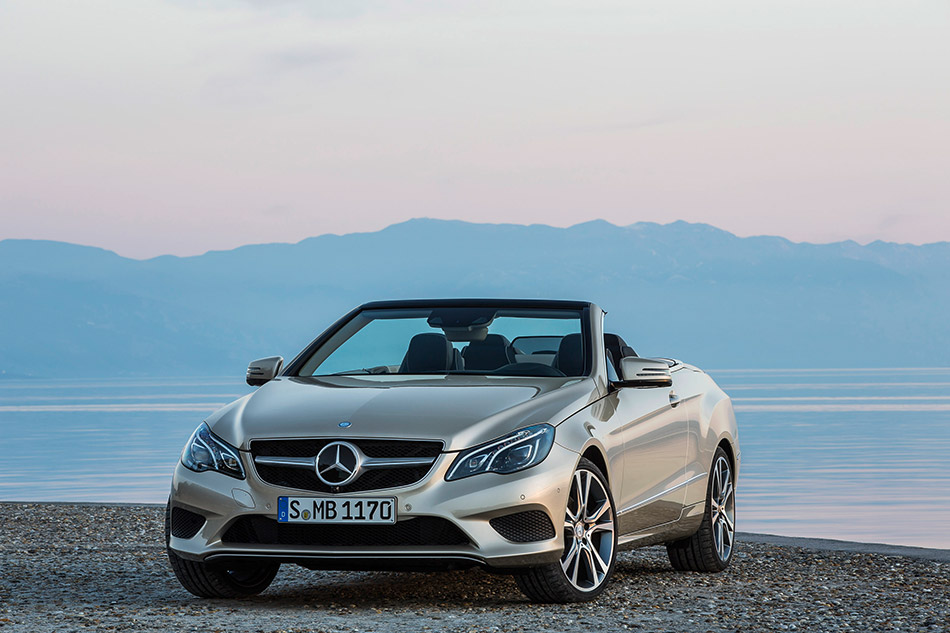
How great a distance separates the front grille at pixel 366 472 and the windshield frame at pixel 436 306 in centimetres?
140

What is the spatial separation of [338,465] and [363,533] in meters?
0.35

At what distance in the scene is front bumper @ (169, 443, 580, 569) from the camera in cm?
725

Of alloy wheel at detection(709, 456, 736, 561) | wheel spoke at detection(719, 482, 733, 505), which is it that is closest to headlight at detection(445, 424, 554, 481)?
alloy wheel at detection(709, 456, 736, 561)

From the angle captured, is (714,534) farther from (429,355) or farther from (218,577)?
(218,577)

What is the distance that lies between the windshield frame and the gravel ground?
136cm

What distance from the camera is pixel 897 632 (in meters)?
7.33

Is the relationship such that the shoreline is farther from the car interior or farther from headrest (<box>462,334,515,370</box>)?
headrest (<box>462,334,515,370</box>)

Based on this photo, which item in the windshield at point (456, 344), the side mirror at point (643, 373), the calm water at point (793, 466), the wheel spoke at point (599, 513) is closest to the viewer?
the wheel spoke at point (599, 513)

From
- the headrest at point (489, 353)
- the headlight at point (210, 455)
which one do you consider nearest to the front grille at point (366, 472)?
the headlight at point (210, 455)

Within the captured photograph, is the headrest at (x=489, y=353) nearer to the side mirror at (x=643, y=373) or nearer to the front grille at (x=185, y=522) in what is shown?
the side mirror at (x=643, y=373)

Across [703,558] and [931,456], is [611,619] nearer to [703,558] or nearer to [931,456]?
[703,558]

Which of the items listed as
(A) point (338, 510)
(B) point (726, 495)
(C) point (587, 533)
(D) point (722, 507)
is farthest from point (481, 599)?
(B) point (726, 495)

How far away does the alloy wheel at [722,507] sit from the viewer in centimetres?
1003

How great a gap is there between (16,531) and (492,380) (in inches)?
283
